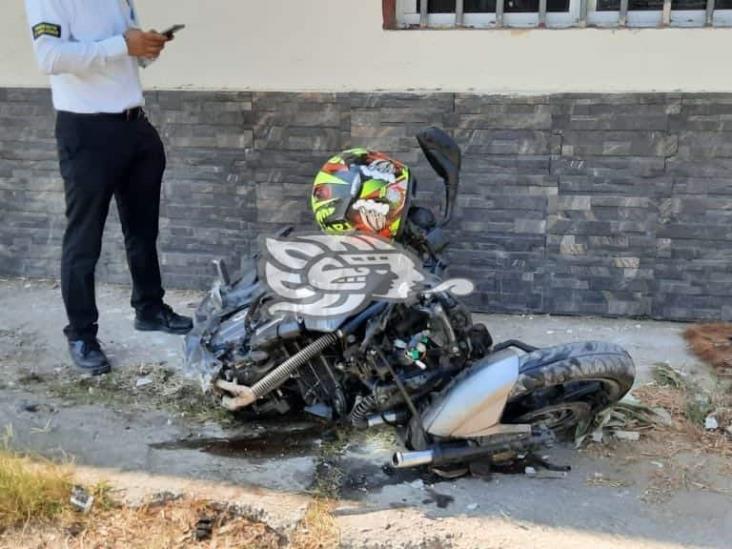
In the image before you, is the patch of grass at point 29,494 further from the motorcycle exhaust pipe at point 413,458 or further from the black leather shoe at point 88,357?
the motorcycle exhaust pipe at point 413,458

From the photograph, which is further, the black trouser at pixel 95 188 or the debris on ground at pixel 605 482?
the black trouser at pixel 95 188

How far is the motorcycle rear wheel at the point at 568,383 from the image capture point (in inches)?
115

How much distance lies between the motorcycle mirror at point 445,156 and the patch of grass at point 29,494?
1.72 m

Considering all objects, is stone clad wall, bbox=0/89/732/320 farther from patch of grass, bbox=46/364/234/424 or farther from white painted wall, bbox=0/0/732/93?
patch of grass, bbox=46/364/234/424

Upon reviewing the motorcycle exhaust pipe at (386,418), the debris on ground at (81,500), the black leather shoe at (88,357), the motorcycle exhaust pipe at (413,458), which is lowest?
the debris on ground at (81,500)

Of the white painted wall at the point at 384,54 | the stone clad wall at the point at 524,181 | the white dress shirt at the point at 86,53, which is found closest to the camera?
the white dress shirt at the point at 86,53

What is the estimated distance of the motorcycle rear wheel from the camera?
2930 millimetres

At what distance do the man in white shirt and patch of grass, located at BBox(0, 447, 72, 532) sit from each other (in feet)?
3.23

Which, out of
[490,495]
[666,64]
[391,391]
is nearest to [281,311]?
[391,391]

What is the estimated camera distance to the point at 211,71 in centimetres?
459

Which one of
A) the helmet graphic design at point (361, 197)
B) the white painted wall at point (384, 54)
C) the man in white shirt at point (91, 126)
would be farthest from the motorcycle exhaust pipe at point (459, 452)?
the white painted wall at point (384, 54)

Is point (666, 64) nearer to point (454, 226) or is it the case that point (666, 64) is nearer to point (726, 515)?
point (454, 226)

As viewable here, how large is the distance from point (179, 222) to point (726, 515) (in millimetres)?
3304

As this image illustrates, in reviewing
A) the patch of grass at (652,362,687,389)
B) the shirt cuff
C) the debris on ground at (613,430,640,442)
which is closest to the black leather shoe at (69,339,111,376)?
the shirt cuff
